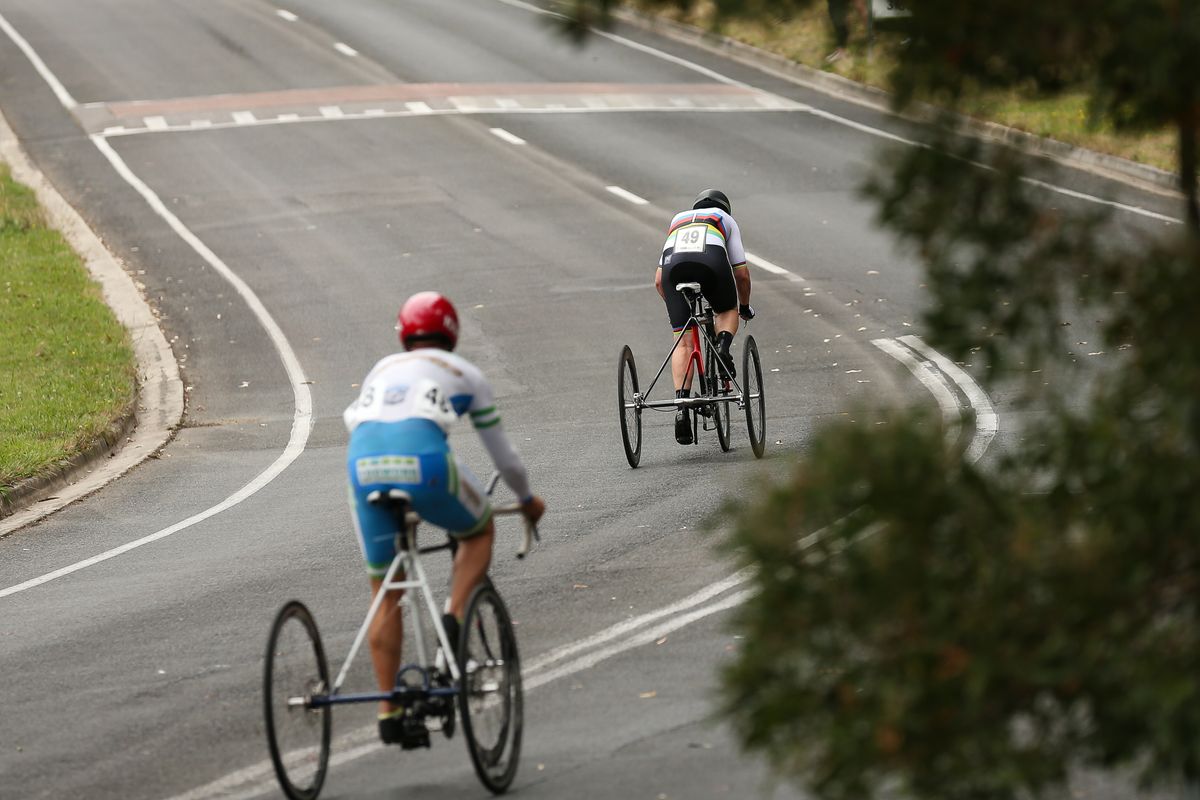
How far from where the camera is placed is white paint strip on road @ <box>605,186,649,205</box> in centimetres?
2636

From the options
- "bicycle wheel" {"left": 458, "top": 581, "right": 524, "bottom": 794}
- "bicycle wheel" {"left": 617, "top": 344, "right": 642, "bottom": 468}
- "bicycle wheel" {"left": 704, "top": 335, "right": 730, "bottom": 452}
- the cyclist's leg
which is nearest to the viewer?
"bicycle wheel" {"left": 458, "top": 581, "right": 524, "bottom": 794}

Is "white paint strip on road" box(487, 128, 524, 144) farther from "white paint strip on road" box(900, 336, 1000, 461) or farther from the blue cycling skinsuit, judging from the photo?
the blue cycling skinsuit

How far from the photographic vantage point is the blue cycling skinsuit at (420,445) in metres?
7.09

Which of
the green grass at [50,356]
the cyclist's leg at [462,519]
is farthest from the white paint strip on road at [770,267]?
the cyclist's leg at [462,519]

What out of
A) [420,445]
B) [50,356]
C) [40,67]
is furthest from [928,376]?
[40,67]

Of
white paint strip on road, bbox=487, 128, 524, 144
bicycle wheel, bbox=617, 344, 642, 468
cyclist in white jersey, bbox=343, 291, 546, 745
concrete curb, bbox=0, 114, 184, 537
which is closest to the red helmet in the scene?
cyclist in white jersey, bbox=343, 291, 546, 745

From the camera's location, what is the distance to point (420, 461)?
7.08 metres

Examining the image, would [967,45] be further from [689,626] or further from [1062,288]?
[689,626]

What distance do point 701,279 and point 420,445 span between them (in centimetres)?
716

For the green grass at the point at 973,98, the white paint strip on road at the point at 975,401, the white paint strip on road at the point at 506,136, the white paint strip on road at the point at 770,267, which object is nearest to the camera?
the green grass at the point at 973,98

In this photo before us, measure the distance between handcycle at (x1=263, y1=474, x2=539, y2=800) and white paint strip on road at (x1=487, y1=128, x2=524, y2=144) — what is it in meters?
24.0

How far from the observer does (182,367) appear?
63.8 ft

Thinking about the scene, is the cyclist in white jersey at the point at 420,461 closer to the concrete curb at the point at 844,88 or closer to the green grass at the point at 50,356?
the green grass at the point at 50,356

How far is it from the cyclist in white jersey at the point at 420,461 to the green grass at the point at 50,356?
7.99 meters
